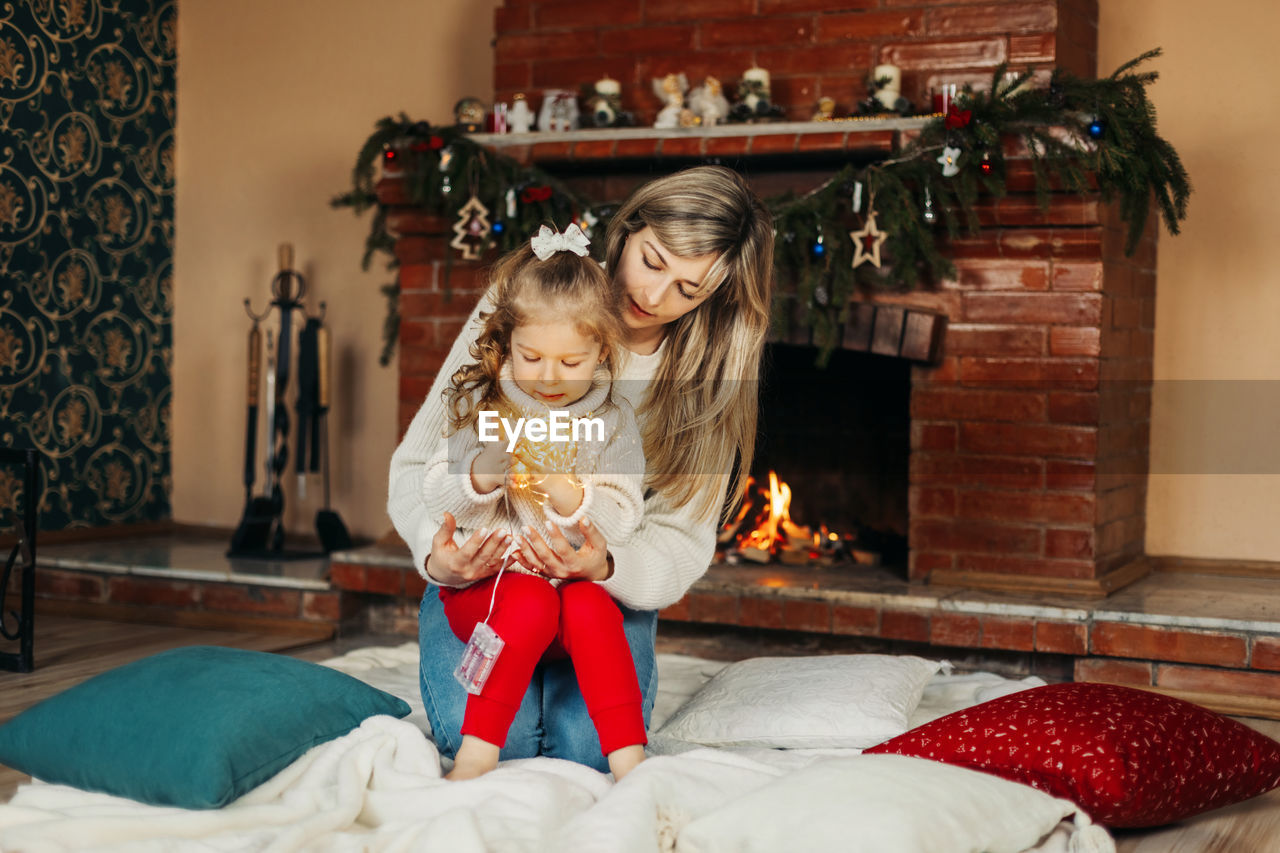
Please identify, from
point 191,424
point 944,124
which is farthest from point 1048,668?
point 191,424

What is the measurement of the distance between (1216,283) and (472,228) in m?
2.06

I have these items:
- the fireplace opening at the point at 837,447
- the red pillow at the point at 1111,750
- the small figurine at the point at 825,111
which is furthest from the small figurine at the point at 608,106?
the red pillow at the point at 1111,750

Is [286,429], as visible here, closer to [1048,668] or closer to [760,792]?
[1048,668]

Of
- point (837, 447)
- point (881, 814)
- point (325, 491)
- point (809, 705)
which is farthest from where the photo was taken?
point (325, 491)

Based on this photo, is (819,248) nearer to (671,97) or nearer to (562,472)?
(671,97)

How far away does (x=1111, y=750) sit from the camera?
1715 millimetres

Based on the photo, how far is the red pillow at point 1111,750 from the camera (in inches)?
67.2

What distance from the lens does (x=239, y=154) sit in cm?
445

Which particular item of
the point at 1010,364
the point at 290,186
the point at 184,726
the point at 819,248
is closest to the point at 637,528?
the point at 184,726

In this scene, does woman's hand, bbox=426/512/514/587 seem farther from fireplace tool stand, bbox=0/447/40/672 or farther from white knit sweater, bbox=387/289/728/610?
fireplace tool stand, bbox=0/447/40/672

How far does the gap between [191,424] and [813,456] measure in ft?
7.74

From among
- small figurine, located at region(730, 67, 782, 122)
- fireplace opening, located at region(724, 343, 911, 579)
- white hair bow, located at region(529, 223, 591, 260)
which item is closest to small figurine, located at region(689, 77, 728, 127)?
small figurine, located at region(730, 67, 782, 122)

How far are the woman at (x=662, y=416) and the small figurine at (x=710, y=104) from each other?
51.9 inches

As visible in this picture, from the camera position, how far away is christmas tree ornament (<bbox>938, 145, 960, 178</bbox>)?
2881 mm
